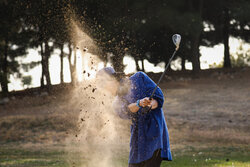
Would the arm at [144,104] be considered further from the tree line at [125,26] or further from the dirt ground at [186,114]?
the tree line at [125,26]

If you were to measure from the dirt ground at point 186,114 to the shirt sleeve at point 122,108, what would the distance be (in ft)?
26.9

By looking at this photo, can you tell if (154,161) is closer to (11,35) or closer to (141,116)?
(141,116)

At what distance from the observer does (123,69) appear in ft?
74.8

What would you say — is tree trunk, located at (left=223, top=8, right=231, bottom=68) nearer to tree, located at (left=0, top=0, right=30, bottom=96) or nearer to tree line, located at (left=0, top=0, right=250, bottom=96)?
tree line, located at (left=0, top=0, right=250, bottom=96)

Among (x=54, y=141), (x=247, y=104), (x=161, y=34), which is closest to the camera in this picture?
(x=54, y=141)

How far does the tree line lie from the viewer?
791 inches

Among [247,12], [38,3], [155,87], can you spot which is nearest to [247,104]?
[247,12]

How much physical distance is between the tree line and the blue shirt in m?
14.0

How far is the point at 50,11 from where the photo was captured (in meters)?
19.3

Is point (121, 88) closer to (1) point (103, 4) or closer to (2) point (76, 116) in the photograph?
(2) point (76, 116)

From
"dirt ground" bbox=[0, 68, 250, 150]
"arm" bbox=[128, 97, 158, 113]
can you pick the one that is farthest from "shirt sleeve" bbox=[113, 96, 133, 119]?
"dirt ground" bbox=[0, 68, 250, 150]

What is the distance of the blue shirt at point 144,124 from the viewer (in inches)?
163

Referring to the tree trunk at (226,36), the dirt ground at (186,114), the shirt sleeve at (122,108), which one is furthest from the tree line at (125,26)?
the shirt sleeve at (122,108)

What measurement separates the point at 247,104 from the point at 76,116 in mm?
8670
